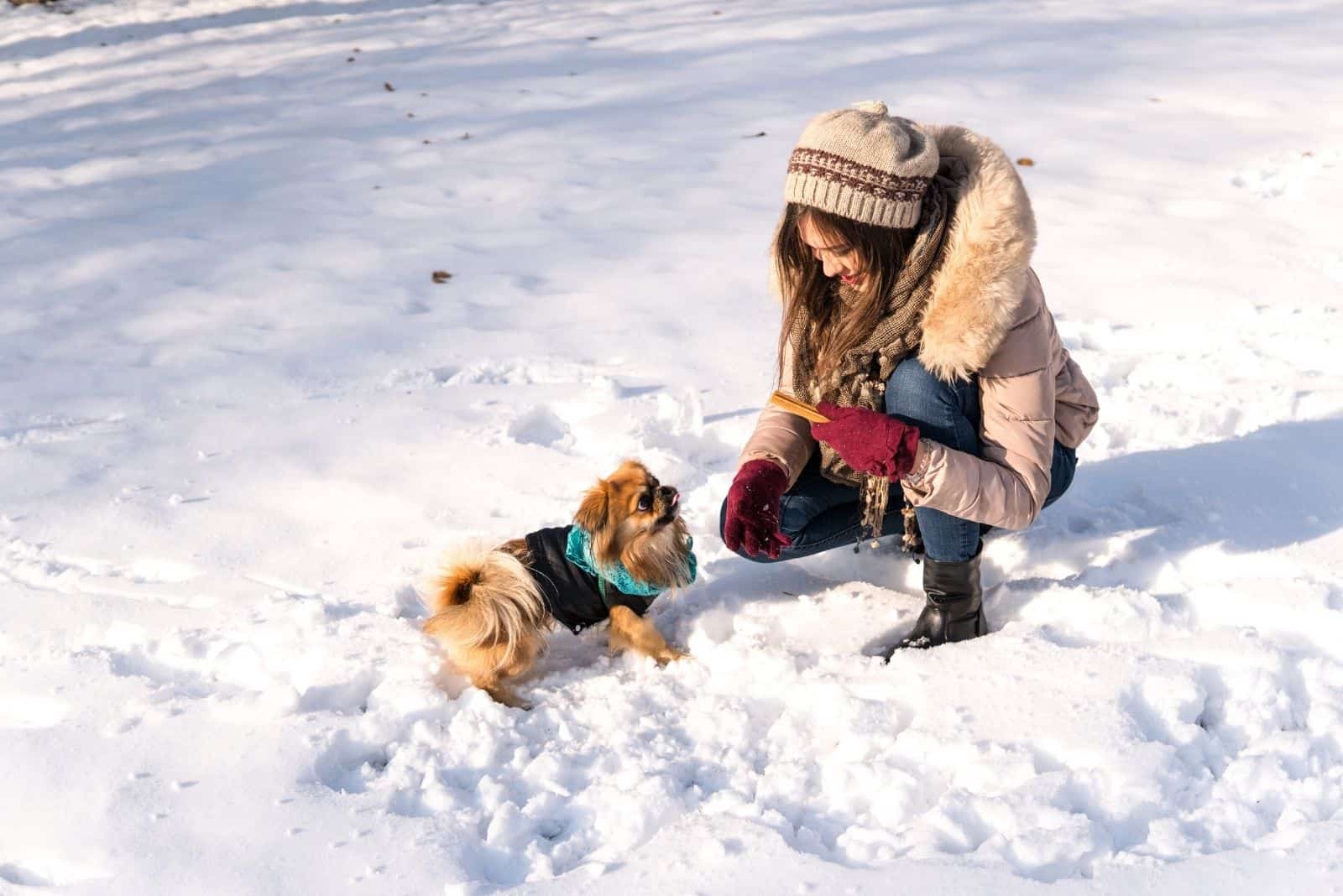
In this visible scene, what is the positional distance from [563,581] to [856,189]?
1146 mm

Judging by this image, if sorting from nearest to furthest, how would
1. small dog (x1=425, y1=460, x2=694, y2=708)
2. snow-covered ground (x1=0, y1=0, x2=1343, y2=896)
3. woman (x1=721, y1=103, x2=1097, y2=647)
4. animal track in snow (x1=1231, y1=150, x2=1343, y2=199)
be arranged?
snow-covered ground (x1=0, y1=0, x2=1343, y2=896)
woman (x1=721, y1=103, x2=1097, y2=647)
small dog (x1=425, y1=460, x2=694, y2=708)
animal track in snow (x1=1231, y1=150, x2=1343, y2=199)

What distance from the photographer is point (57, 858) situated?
2.00 meters

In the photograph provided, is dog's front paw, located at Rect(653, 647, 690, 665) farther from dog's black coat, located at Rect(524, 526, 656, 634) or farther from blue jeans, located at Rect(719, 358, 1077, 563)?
blue jeans, located at Rect(719, 358, 1077, 563)

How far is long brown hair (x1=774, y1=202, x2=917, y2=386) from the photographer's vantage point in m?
2.24

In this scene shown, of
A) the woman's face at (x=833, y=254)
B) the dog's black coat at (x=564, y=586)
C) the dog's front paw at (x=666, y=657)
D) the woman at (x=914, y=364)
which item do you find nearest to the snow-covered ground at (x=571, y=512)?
the dog's front paw at (x=666, y=657)

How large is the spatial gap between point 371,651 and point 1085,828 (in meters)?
1.59

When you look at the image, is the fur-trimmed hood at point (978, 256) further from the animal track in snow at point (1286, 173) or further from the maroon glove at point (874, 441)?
the animal track in snow at point (1286, 173)

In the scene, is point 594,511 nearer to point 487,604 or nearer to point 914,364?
point 487,604

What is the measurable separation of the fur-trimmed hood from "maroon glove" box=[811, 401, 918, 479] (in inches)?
Result: 7.0

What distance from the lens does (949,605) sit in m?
2.61

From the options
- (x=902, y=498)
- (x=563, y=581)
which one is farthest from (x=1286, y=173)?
(x=563, y=581)

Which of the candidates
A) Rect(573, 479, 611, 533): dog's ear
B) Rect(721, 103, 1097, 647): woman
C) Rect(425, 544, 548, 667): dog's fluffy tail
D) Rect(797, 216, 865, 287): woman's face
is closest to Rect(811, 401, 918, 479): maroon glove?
Rect(721, 103, 1097, 647): woman

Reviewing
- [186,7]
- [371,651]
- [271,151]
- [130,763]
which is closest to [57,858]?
[130,763]

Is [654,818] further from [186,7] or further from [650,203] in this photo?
[186,7]
